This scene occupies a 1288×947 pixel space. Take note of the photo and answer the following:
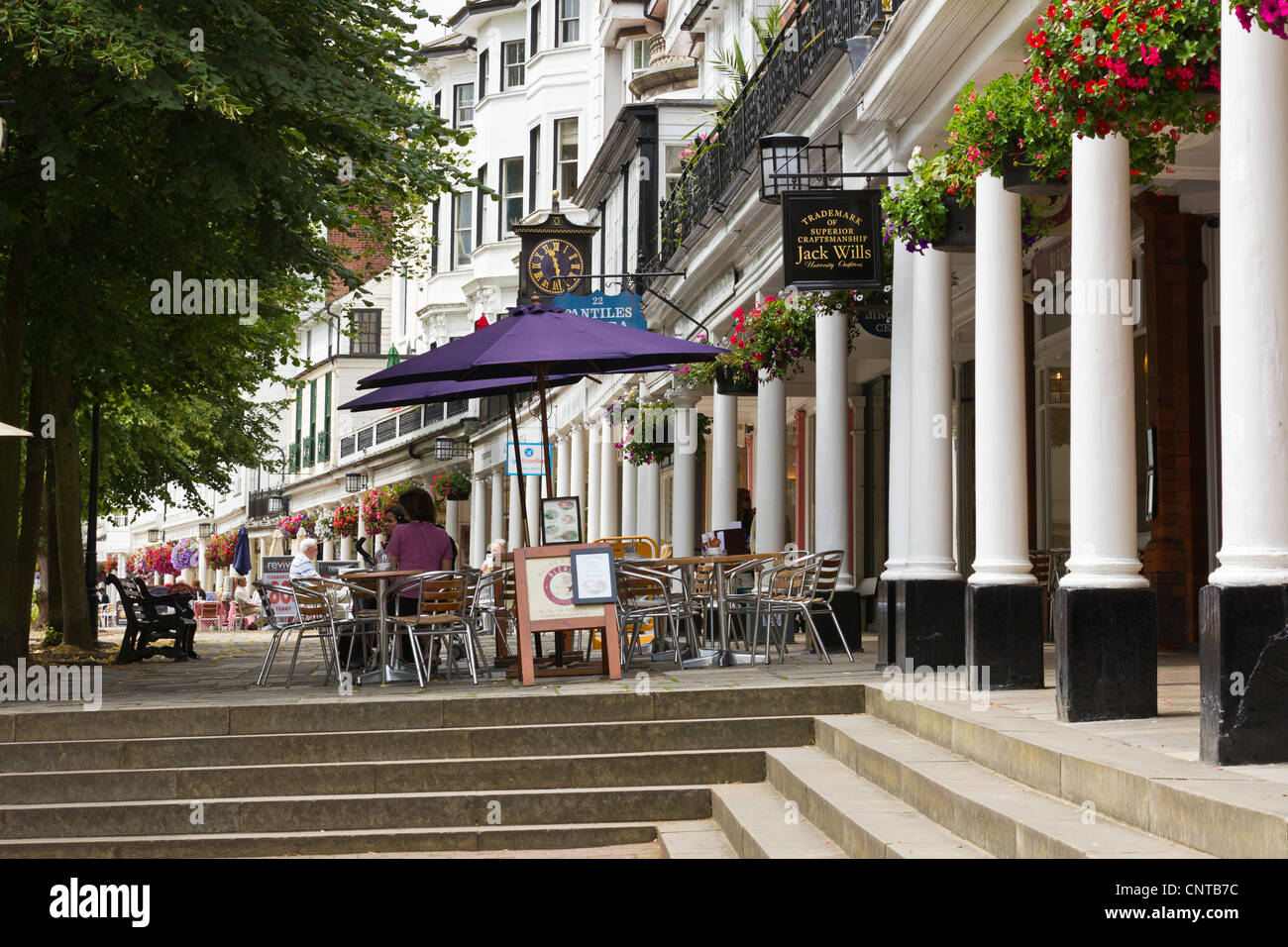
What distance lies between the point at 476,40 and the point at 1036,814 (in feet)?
133

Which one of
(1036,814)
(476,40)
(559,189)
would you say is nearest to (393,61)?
(1036,814)

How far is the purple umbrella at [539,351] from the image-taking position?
10.2 m

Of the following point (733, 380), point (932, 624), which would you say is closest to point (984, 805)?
Answer: point (932, 624)

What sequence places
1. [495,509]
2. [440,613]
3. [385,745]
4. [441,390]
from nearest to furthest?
[385,745]
[440,613]
[441,390]
[495,509]

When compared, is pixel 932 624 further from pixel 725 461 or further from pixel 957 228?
pixel 725 461

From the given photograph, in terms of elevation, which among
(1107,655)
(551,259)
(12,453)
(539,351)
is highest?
(551,259)

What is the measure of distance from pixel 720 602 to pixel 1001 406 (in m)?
3.14

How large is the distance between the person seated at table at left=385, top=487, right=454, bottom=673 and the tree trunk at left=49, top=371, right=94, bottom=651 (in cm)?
545

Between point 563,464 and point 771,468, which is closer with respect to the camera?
point 771,468

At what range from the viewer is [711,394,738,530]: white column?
19.0 metres

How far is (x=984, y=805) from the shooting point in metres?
5.57

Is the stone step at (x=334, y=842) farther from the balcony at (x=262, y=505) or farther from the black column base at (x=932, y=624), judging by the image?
the balcony at (x=262, y=505)

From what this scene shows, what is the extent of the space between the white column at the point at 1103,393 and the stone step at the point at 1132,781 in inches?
33.1

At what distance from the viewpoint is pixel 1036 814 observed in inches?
211
